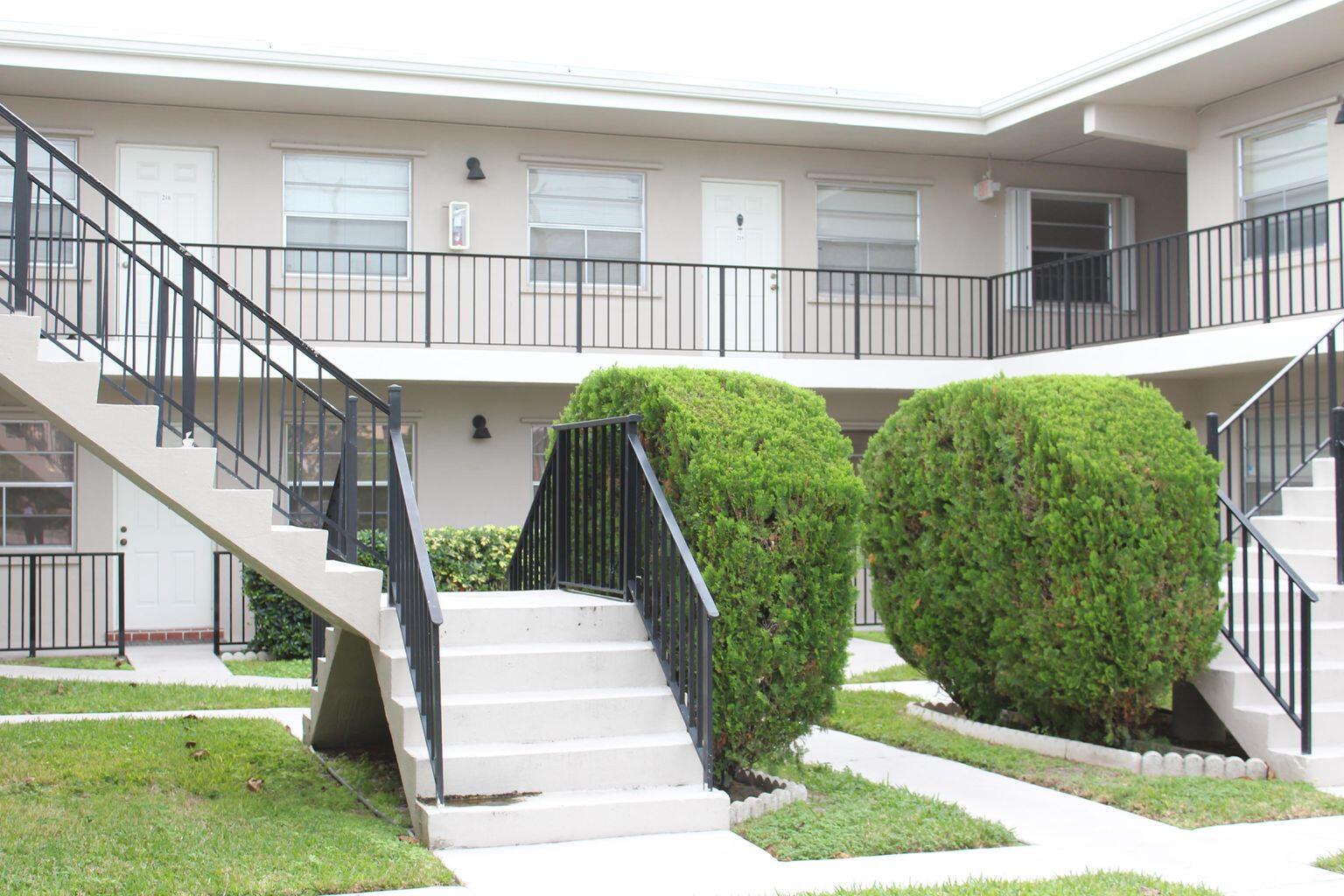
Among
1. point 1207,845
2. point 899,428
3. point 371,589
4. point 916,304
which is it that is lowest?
point 1207,845

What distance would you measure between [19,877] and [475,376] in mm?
9244

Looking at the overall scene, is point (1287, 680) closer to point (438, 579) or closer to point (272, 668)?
point (438, 579)

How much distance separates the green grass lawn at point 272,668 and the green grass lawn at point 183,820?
3.13 m

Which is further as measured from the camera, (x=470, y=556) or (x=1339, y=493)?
(x=470, y=556)

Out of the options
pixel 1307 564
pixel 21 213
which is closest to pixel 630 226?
pixel 1307 564

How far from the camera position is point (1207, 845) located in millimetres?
5926

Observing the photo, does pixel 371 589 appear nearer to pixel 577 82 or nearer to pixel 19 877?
pixel 19 877

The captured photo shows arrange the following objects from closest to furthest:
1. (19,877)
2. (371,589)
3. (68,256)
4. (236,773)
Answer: (19,877)
(371,589)
(236,773)
(68,256)

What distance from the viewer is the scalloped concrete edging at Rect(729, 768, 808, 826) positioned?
20.6ft

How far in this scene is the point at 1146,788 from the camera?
6.88m

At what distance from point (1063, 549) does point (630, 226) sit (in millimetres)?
9472

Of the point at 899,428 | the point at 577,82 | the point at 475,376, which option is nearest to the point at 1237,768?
the point at 899,428

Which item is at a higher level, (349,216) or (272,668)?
(349,216)

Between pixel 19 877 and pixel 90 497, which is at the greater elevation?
pixel 90 497
